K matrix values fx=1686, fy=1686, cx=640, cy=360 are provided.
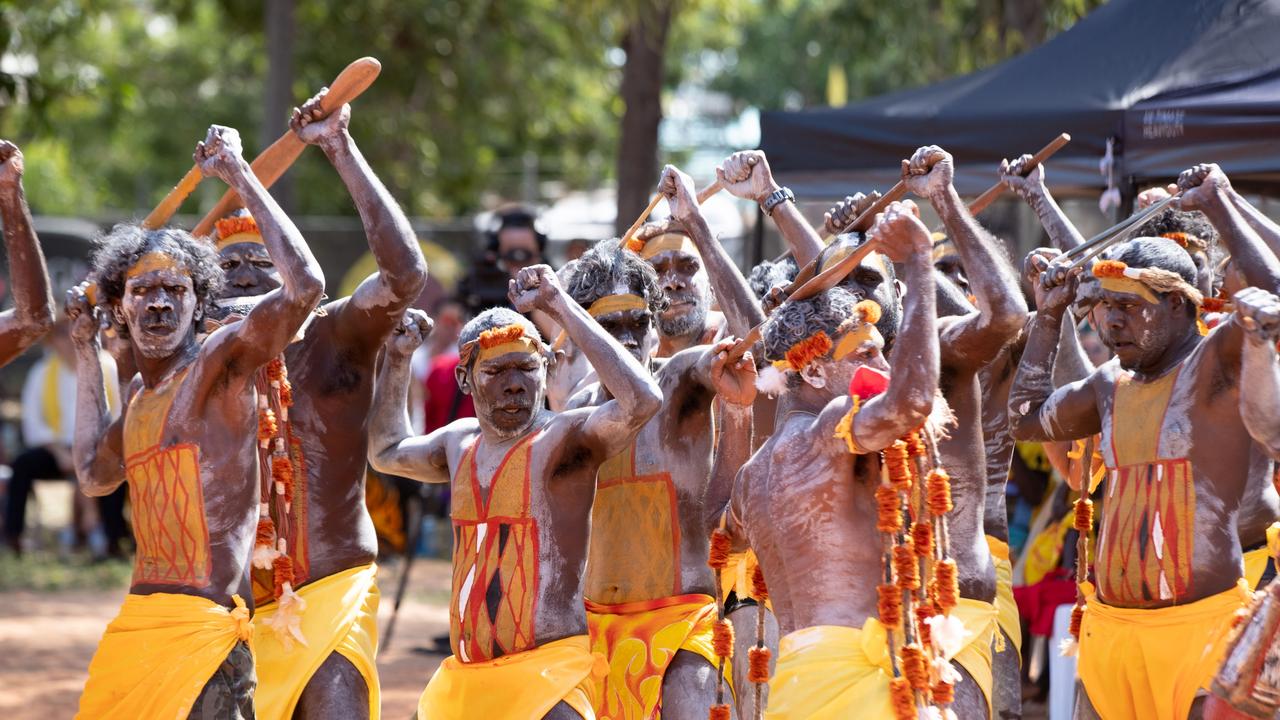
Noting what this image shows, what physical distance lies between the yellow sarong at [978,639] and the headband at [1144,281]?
3.48ft

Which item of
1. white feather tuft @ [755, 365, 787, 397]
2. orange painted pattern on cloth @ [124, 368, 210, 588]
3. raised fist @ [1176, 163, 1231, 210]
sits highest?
raised fist @ [1176, 163, 1231, 210]

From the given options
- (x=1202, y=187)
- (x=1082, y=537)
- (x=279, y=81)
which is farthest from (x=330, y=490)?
(x=279, y=81)

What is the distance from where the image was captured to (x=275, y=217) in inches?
199

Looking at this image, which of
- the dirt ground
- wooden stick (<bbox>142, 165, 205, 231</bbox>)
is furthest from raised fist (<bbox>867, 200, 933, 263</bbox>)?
the dirt ground

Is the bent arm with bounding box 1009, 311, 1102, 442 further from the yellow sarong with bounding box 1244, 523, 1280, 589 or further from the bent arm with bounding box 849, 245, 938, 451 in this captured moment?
the bent arm with bounding box 849, 245, 938, 451

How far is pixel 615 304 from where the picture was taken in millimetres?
5727

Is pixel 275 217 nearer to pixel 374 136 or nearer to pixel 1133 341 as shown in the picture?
pixel 1133 341

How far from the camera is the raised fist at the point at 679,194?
5887 mm

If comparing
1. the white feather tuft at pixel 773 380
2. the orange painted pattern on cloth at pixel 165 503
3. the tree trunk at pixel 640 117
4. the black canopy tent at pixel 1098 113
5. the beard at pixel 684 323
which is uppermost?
the tree trunk at pixel 640 117

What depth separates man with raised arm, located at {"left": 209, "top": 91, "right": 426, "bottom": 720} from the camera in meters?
5.31

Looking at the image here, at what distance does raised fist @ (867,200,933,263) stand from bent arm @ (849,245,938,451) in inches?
2.9

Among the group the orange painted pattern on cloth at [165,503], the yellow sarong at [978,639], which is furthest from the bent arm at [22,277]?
the yellow sarong at [978,639]

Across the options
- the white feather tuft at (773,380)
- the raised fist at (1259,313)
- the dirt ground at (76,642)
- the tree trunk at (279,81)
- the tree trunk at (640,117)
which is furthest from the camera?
the tree trunk at (279,81)

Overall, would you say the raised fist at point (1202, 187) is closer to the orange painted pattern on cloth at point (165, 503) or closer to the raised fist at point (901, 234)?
the raised fist at point (901, 234)
